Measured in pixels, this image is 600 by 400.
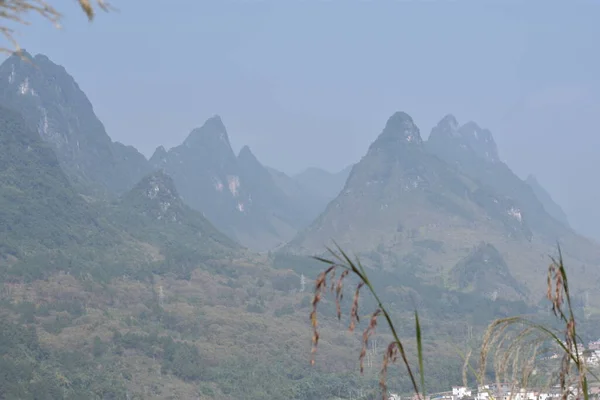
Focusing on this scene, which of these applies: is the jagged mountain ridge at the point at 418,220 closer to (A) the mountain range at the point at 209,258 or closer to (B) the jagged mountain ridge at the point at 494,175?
(A) the mountain range at the point at 209,258

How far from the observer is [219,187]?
187 m

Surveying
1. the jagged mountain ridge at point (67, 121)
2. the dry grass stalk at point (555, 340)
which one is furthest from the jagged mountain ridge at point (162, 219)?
the dry grass stalk at point (555, 340)

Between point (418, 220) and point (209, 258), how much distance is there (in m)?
47.0

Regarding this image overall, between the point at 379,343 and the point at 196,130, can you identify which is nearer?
the point at 379,343

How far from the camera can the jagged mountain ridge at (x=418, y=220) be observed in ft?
436

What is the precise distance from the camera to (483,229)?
144125mm

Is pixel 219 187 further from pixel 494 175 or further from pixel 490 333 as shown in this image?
pixel 490 333

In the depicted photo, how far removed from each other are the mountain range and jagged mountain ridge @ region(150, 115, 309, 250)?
1.33ft

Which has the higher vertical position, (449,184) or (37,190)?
(449,184)

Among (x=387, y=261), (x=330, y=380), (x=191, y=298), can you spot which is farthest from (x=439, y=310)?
(x=330, y=380)

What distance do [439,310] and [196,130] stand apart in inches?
3871

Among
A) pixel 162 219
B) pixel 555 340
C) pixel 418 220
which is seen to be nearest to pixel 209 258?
pixel 162 219

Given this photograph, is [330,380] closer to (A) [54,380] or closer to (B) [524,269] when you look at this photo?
(A) [54,380]

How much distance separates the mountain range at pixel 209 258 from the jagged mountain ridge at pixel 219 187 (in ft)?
1.33
